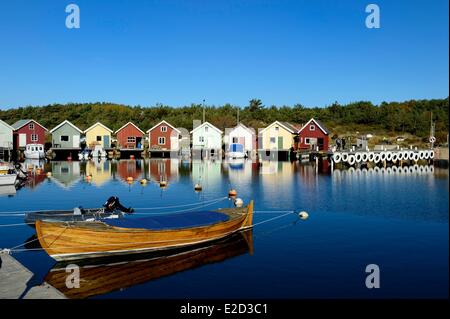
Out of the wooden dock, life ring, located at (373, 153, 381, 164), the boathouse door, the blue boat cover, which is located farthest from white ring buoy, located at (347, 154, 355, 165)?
the wooden dock

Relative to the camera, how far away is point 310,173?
5050 cm

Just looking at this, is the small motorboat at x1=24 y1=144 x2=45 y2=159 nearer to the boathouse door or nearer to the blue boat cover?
the boathouse door

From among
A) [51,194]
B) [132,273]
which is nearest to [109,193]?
[51,194]

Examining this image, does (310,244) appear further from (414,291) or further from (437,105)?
(437,105)

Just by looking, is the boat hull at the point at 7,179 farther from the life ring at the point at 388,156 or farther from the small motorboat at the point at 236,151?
the life ring at the point at 388,156

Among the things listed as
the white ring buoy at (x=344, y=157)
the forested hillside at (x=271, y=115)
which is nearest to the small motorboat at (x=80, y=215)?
the white ring buoy at (x=344, y=157)

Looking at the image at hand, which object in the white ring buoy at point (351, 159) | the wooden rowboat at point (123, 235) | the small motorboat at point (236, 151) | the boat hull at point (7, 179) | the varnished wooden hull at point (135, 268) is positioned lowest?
the varnished wooden hull at point (135, 268)

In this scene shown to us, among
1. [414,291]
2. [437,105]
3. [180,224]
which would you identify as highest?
[437,105]

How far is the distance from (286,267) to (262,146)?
67.6 meters

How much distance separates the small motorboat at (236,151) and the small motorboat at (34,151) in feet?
106

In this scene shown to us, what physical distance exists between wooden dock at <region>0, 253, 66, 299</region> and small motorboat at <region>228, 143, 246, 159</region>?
62385 millimetres

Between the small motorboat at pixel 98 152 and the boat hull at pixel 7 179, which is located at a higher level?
the small motorboat at pixel 98 152

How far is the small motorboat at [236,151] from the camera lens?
76.9 meters

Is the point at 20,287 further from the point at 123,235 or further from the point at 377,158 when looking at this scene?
the point at 377,158
